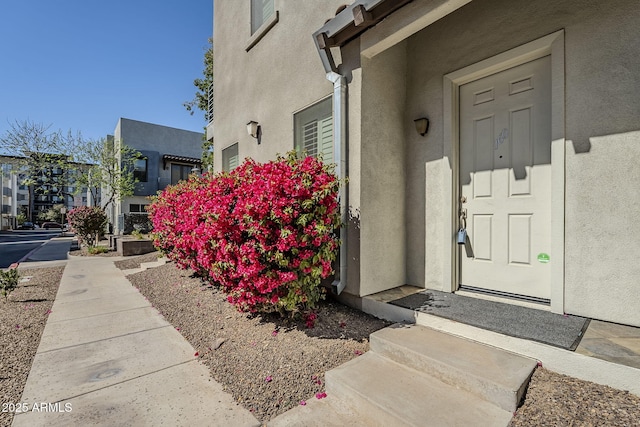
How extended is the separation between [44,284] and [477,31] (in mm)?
8488

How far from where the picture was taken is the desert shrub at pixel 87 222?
11.1 metres

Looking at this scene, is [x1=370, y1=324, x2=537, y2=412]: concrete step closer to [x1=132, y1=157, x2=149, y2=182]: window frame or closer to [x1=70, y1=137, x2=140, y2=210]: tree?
[x1=70, y1=137, x2=140, y2=210]: tree

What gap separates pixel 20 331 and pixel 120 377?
2.03m

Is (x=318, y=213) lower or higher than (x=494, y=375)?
higher

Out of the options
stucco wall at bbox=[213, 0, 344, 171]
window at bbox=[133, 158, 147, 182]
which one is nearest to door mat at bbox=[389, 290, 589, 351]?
stucco wall at bbox=[213, 0, 344, 171]

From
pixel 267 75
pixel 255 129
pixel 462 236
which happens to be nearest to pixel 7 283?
pixel 255 129

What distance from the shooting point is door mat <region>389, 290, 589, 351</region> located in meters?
2.37

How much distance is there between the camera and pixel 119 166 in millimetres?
18719

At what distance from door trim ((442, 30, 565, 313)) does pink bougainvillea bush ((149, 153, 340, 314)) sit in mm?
1505

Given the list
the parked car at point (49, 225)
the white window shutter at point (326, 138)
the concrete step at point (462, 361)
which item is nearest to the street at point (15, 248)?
the white window shutter at point (326, 138)

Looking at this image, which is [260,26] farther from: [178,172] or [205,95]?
[178,172]

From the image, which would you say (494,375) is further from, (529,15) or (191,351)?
(529,15)

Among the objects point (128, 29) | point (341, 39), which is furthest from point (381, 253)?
point (128, 29)

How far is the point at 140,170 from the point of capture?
21.2 m
